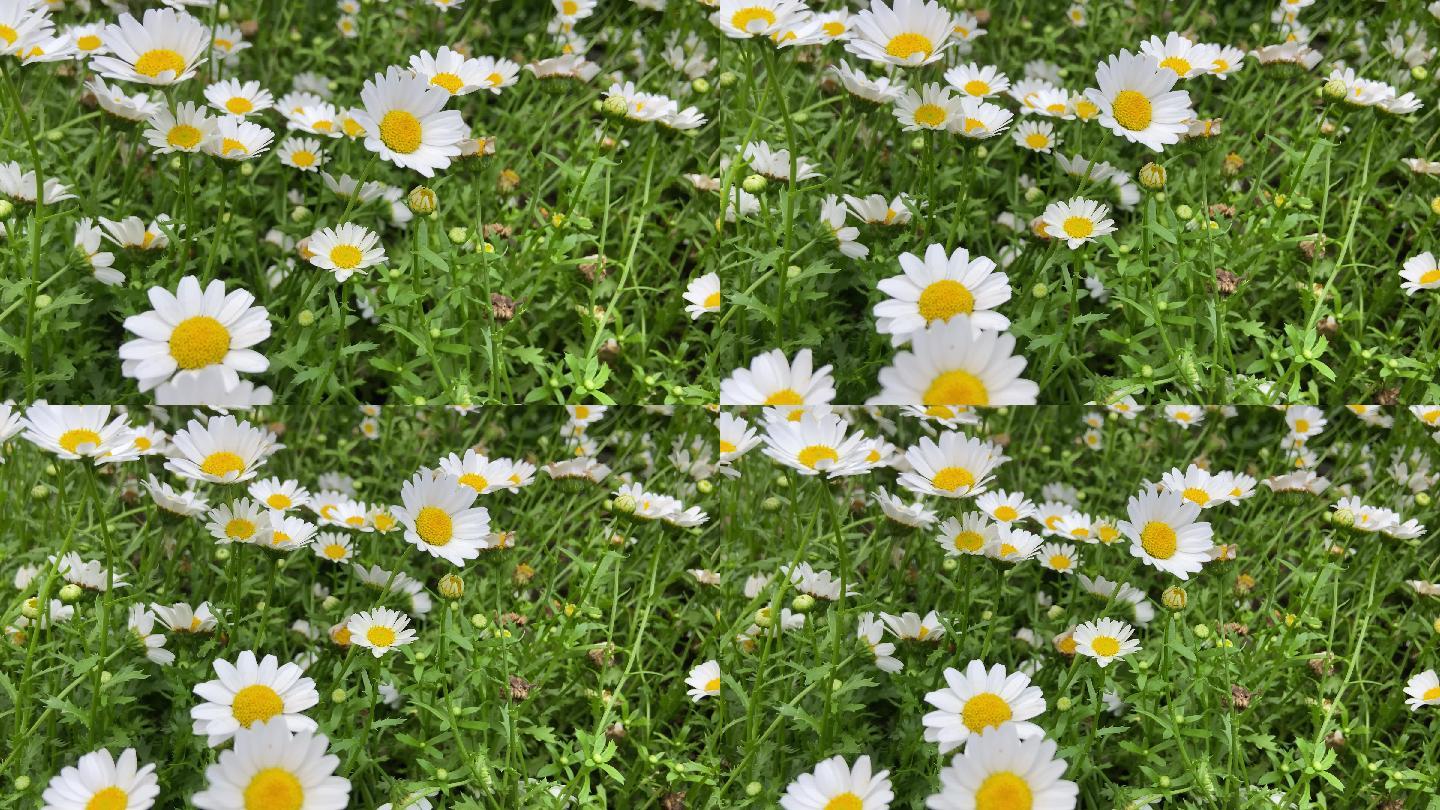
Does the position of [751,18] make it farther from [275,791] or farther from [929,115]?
[275,791]

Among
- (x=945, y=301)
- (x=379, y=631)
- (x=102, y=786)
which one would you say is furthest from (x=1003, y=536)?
(x=102, y=786)

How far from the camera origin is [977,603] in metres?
1.90

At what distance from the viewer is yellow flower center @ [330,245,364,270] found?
1820mm

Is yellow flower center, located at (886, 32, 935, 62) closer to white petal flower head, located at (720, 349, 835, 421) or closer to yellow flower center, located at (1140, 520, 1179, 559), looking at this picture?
white petal flower head, located at (720, 349, 835, 421)

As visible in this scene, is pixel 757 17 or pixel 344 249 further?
pixel 344 249

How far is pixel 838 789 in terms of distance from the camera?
57.8 inches

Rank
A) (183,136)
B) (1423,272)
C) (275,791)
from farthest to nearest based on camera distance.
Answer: (1423,272), (183,136), (275,791)

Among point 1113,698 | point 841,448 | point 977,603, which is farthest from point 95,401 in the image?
point 1113,698

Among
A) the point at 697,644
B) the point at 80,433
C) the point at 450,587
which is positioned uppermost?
the point at 80,433

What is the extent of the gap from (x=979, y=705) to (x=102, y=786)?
107 centimetres

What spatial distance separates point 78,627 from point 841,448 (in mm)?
1087

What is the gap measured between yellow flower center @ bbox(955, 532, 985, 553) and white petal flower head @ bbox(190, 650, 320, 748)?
2.85ft

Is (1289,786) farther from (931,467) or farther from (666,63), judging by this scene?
(666,63)

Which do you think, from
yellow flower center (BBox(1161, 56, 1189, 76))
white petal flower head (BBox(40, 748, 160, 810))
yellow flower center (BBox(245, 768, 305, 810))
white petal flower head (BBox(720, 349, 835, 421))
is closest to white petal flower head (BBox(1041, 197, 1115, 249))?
yellow flower center (BBox(1161, 56, 1189, 76))
